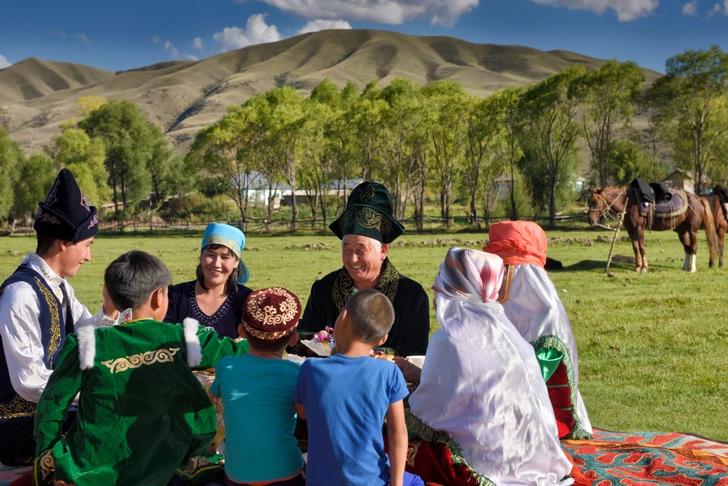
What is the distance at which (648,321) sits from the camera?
11664mm

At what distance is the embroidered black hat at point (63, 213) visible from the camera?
14.5 feet

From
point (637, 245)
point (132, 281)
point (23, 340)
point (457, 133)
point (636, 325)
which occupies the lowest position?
point (636, 325)

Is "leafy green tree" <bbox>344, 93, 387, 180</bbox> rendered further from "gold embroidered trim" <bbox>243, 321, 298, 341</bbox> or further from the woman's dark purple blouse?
"gold embroidered trim" <bbox>243, 321, 298, 341</bbox>

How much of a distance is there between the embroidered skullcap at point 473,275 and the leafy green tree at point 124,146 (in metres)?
68.3

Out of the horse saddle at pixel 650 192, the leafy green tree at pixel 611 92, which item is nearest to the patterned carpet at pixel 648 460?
the horse saddle at pixel 650 192

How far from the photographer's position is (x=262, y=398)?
352cm

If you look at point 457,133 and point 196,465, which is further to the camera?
point 457,133

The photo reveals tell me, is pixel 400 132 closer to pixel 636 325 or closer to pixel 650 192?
pixel 650 192

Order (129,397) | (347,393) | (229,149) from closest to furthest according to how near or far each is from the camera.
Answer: (347,393) → (129,397) → (229,149)

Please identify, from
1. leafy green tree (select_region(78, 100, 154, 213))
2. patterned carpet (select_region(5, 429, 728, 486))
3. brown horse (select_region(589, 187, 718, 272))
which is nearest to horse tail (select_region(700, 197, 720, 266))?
brown horse (select_region(589, 187, 718, 272))

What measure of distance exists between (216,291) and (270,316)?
2.35 metres

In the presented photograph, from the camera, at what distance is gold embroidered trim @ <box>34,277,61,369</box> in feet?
14.1

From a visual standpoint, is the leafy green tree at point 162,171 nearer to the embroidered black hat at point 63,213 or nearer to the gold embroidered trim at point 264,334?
the embroidered black hat at point 63,213

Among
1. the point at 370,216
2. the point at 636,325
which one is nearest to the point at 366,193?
the point at 370,216
